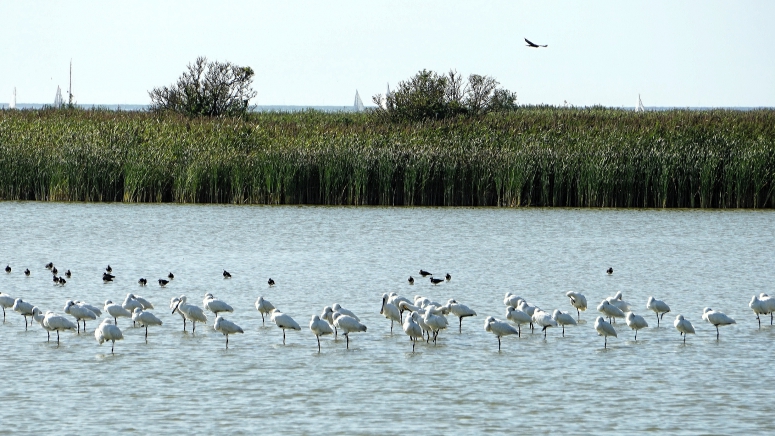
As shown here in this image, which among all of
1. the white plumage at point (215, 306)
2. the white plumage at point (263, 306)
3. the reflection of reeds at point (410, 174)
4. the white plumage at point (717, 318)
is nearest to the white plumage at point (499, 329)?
the white plumage at point (717, 318)

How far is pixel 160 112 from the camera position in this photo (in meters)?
43.6

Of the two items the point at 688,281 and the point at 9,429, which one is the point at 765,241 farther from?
the point at 9,429

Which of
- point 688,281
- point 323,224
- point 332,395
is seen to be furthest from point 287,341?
point 323,224

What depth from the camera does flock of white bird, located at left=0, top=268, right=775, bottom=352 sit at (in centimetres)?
1197

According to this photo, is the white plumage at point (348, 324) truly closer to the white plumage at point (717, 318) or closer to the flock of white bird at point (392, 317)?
the flock of white bird at point (392, 317)

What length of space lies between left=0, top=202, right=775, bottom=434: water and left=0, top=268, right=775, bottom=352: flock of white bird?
0.20 metres

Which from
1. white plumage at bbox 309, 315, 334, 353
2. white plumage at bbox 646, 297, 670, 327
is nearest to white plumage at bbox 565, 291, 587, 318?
white plumage at bbox 646, 297, 670, 327

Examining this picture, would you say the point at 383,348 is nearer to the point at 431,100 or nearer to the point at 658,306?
the point at 658,306

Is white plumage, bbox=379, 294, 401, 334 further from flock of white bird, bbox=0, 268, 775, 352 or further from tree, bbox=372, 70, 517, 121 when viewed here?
tree, bbox=372, 70, 517, 121

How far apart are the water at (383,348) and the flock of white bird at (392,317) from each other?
198 millimetres

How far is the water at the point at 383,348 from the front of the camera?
367 inches

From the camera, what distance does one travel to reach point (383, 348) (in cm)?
1216

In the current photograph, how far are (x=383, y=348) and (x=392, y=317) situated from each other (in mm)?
889

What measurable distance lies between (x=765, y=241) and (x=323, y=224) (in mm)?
9570
